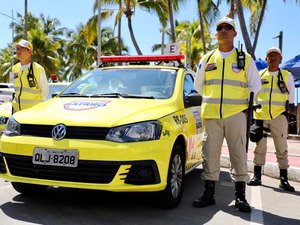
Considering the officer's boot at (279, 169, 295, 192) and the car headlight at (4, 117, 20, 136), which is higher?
the car headlight at (4, 117, 20, 136)

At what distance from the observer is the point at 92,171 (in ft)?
13.1

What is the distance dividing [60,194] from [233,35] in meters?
2.75

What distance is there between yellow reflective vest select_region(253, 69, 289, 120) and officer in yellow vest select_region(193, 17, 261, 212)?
4.40 feet

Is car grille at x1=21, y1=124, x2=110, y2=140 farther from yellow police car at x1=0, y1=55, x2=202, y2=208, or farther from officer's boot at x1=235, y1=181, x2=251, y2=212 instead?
officer's boot at x1=235, y1=181, x2=251, y2=212

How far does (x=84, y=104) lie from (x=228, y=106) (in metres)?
1.60

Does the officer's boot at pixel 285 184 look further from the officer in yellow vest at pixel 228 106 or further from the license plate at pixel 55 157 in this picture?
the license plate at pixel 55 157

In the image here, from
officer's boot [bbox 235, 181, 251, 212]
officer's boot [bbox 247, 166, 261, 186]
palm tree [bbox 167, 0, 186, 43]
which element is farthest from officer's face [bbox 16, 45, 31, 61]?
palm tree [bbox 167, 0, 186, 43]

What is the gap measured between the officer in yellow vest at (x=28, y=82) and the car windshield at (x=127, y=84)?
0.78m

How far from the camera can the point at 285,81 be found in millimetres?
6113

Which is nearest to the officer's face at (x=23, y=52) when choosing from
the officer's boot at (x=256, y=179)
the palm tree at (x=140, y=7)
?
the officer's boot at (x=256, y=179)

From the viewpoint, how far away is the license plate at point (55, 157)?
398cm

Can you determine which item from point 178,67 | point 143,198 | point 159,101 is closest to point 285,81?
point 178,67

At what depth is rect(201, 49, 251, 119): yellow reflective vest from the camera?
15.6 ft

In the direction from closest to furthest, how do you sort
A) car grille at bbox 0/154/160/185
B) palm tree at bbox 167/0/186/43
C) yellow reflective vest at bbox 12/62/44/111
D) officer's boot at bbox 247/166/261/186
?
car grille at bbox 0/154/160/185
yellow reflective vest at bbox 12/62/44/111
officer's boot at bbox 247/166/261/186
palm tree at bbox 167/0/186/43
